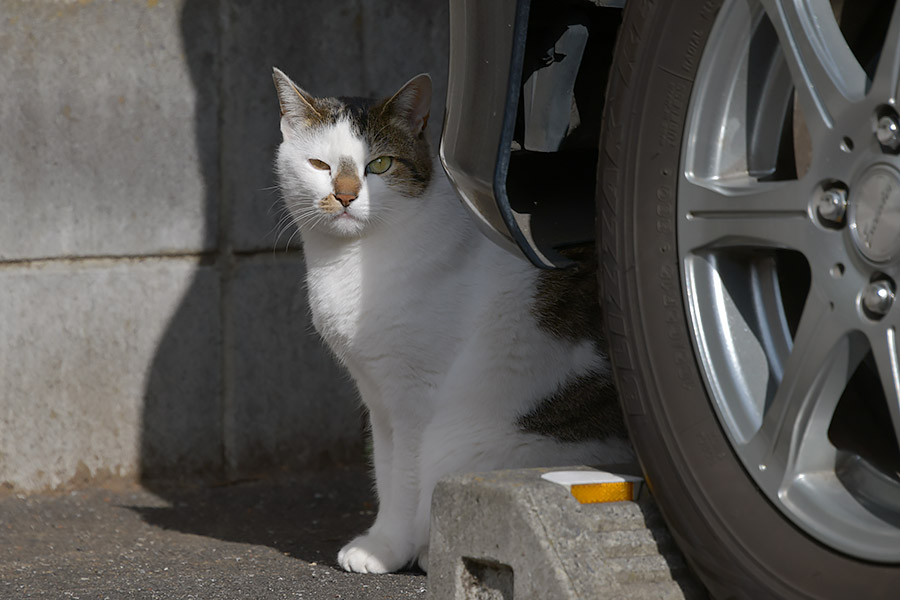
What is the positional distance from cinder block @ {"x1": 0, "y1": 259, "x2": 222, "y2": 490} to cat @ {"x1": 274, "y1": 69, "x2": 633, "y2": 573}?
3.66 feet

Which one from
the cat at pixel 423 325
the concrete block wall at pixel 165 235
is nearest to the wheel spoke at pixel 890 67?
the cat at pixel 423 325

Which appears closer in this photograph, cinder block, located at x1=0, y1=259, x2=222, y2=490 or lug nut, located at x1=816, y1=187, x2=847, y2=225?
lug nut, located at x1=816, y1=187, x2=847, y2=225

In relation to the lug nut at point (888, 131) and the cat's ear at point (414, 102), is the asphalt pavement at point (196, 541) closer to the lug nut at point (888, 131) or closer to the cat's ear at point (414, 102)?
the cat's ear at point (414, 102)

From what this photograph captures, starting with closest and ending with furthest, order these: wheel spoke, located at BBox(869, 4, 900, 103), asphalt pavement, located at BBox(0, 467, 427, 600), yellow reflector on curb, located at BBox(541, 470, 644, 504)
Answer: wheel spoke, located at BBox(869, 4, 900, 103) < yellow reflector on curb, located at BBox(541, 470, 644, 504) < asphalt pavement, located at BBox(0, 467, 427, 600)

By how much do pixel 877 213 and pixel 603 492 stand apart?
2.26 feet

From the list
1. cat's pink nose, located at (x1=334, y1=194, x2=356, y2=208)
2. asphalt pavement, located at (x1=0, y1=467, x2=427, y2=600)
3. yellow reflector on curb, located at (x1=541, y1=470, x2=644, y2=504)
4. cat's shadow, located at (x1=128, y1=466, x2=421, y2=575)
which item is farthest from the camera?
cat's shadow, located at (x1=128, y1=466, x2=421, y2=575)

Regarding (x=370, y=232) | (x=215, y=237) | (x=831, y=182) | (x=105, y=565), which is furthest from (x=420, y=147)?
(x=831, y=182)

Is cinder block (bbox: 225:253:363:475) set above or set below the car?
below

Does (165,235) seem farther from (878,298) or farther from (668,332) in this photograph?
(878,298)

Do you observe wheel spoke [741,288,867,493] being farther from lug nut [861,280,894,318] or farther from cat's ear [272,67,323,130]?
cat's ear [272,67,323,130]

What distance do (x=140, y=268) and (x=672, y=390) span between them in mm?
2638

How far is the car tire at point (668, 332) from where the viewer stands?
4.83 feet

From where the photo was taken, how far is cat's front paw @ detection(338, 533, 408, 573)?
257 centimetres

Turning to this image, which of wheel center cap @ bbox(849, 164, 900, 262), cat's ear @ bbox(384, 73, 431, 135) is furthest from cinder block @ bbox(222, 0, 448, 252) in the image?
wheel center cap @ bbox(849, 164, 900, 262)
